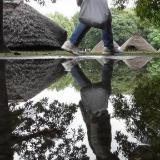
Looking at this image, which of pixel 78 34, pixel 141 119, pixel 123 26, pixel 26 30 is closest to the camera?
pixel 141 119

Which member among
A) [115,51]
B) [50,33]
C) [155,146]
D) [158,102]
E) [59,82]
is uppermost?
[155,146]

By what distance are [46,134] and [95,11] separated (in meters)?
7.67

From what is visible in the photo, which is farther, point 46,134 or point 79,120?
point 79,120

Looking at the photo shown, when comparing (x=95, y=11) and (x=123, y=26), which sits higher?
(x=95, y=11)

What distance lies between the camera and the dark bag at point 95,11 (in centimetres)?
959

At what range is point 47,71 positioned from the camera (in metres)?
5.44

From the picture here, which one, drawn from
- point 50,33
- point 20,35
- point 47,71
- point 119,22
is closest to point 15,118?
point 47,71

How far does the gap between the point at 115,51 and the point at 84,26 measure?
2.81ft

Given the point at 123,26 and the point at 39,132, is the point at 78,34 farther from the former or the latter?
the point at 123,26

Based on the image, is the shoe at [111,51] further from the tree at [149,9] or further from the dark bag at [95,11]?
the tree at [149,9]

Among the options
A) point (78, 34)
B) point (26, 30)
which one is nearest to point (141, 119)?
point (78, 34)

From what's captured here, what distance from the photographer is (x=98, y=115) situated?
104 inches

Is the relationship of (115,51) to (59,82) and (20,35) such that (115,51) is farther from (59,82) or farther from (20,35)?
(59,82)

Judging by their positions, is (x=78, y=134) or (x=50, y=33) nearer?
(x=78, y=134)
